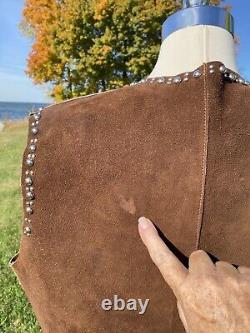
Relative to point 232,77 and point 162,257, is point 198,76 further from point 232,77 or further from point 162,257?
point 162,257

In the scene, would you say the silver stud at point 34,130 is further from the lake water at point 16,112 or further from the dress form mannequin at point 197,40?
the dress form mannequin at point 197,40

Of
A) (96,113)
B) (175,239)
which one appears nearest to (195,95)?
(96,113)

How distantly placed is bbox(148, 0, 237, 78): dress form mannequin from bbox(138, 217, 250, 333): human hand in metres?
0.57

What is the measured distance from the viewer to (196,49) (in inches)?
43.0

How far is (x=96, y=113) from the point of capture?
2.97 ft

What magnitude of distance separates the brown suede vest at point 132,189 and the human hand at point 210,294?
10 centimetres

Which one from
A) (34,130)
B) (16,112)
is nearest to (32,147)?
(34,130)

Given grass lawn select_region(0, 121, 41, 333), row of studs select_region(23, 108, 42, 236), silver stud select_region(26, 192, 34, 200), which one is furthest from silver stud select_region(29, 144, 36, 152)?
grass lawn select_region(0, 121, 41, 333)

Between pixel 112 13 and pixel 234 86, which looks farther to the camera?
pixel 112 13

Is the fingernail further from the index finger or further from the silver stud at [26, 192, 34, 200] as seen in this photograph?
the silver stud at [26, 192, 34, 200]

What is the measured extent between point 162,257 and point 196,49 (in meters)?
0.61

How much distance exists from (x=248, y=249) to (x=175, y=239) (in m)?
0.18

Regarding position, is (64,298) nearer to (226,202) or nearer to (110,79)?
(226,202)

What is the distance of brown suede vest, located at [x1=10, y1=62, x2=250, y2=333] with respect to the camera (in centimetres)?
86
